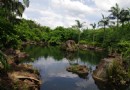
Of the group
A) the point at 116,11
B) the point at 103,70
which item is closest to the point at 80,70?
the point at 103,70

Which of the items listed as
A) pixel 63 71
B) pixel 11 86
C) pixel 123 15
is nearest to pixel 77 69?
pixel 63 71

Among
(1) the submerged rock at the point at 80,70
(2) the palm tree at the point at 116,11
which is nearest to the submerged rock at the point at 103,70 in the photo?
(1) the submerged rock at the point at 80,70

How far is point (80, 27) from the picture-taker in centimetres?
10694

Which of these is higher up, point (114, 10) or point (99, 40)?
point (114, 10)

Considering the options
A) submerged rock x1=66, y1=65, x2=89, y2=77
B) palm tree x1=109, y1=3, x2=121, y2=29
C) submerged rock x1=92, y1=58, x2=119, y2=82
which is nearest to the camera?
submerged rock x1=92, y1=58, x2=119, y2=82

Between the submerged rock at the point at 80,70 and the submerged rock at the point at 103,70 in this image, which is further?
the submerged rock at the point at 80,70

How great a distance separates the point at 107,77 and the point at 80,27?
255 feet

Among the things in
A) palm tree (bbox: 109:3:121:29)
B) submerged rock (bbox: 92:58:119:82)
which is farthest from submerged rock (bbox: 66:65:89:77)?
palm tree (bbox: 109:3:121:29)

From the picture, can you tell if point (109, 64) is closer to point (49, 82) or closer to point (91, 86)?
point (91, 86)

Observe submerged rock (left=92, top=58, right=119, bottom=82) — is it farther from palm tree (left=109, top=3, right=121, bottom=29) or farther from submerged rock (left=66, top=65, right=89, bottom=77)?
palm tree (left=109, top=3, right=121, bottom=29)

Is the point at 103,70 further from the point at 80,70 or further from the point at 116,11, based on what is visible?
the point at 116,11

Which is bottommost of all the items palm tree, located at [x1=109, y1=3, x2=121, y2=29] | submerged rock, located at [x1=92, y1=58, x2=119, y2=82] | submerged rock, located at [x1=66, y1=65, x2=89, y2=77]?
submerged rock, located at [x1=66, y1=65, x2=89, y2=77]

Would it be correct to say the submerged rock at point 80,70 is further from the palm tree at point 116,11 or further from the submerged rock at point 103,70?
the palm tree at point 116,11

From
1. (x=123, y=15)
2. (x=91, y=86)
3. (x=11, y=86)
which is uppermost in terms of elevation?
(x=123, y=15)
